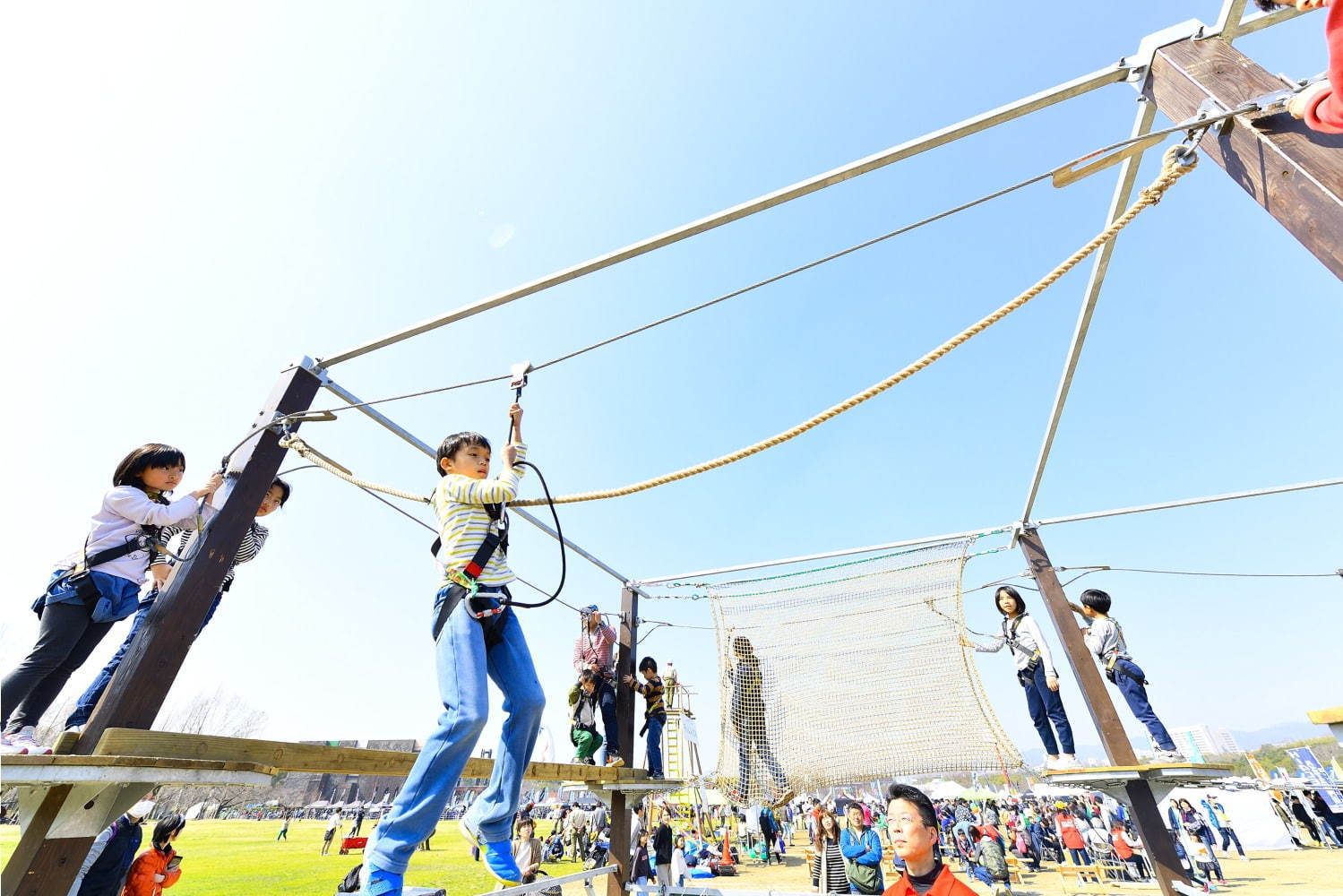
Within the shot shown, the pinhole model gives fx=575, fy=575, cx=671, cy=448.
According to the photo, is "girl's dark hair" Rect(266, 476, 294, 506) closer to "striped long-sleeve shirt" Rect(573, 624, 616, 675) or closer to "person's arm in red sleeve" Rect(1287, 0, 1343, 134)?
"striped long-sleeve shirt" Rect(573, 624, 616, 675)

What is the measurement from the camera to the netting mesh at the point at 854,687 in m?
6.29

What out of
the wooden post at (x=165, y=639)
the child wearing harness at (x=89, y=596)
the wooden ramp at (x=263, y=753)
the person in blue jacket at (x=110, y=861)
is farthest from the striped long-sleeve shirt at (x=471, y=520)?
the person in blue jacket at (x=110, y=861)

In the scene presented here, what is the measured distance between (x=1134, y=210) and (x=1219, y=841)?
25227mm

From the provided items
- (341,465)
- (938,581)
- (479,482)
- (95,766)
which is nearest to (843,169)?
(479,482)

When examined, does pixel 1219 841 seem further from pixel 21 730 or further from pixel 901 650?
pixel 21 730

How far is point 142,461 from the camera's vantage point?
2.92m

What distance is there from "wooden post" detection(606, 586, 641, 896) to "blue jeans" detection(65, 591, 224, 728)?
4.48 m

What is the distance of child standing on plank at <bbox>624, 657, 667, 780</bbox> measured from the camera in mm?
6848

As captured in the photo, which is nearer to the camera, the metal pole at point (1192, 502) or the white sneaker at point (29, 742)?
the white sneaker at point (29, 742)

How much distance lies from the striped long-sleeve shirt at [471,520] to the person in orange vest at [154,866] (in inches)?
227

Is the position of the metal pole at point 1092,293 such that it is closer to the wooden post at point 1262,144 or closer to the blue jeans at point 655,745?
the wooden post at point 1262,144

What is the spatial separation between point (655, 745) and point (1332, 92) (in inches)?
288

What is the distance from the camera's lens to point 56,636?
253 centimetres

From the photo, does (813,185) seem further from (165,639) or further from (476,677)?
(165,639)
